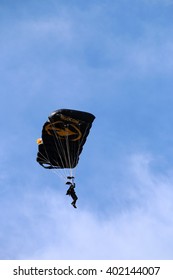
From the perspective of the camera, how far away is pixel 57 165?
35.6 meters

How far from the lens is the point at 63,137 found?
34.4 m

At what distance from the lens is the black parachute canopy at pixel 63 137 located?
106 feet

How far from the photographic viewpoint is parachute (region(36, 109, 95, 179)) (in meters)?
32.3

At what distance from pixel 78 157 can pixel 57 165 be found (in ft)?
4.95

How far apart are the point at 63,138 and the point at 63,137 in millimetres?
113

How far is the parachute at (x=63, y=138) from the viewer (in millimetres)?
32281

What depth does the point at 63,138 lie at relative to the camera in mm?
34531

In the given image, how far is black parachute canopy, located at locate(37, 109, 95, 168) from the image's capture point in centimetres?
3228
